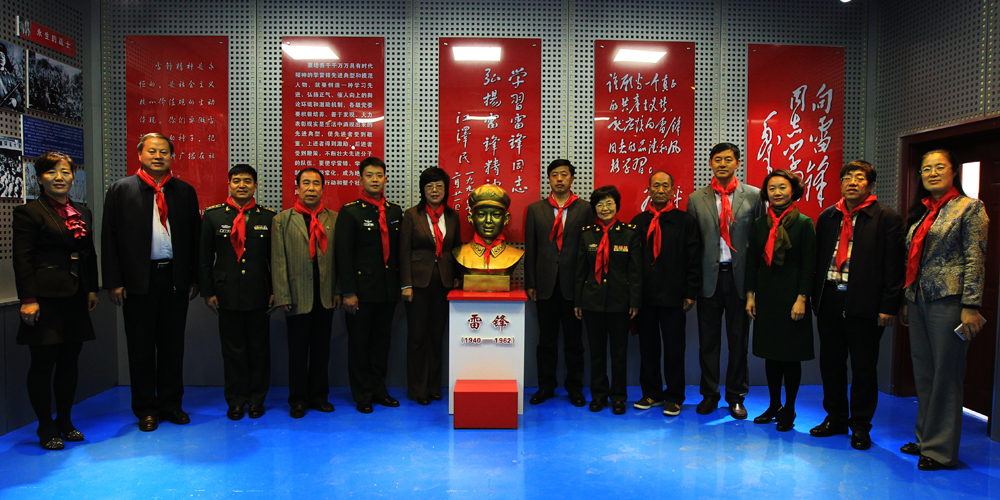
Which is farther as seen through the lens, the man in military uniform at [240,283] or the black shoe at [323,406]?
the black shoe at [323,406]

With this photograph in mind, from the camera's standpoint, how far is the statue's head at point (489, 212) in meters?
4.37

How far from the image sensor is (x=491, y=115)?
16.6 ft

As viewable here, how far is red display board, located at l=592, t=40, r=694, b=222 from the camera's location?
16.7 ft

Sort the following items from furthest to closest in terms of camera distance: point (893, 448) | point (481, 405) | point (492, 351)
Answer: point (492, 351), point (481, 405), point (893, 448)

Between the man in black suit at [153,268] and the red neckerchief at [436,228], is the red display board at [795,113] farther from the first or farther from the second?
the man in black suit at [153,268]

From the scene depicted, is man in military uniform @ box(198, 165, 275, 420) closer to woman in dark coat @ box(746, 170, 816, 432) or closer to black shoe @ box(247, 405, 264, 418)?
black shoe @ box(247, 405, 264, 418)

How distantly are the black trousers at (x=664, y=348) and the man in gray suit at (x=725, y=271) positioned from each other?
223mm

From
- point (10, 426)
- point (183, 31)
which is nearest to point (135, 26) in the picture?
point (183, 31)

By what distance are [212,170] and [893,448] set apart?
6.15 meters

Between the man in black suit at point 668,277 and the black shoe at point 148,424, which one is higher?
the man in black suit at point 668,277

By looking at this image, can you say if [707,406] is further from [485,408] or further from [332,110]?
[332,110]

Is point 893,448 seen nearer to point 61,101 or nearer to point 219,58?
point 219,58

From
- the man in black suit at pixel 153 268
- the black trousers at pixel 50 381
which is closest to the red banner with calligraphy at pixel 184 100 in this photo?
the man in black suit at pixel 153 268

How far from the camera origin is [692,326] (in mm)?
5109
